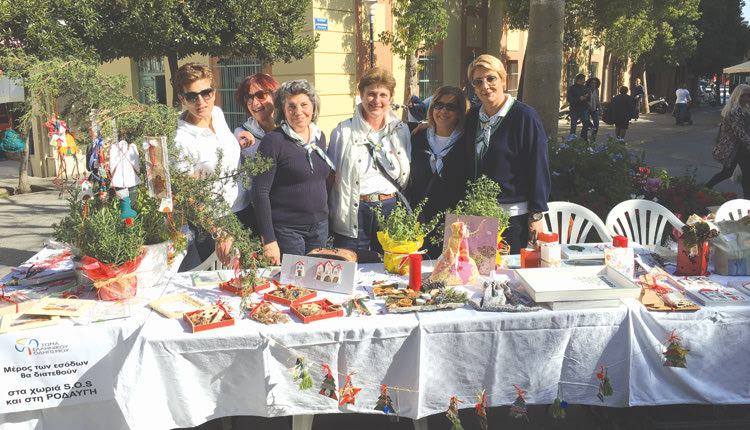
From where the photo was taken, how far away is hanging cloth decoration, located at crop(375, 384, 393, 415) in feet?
7.58

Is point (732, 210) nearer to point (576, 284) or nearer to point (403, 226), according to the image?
point (576, 284)

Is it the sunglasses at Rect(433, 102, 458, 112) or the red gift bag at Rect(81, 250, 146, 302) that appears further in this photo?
the sunglasses at Rect(433, 102, 458, 112)

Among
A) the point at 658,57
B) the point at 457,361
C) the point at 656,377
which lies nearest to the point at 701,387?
the point at 656,377

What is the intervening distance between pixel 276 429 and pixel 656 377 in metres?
1.88

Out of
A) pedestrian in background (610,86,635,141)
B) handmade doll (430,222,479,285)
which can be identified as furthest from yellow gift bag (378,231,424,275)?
pedestrian in background (610,86,635,141)

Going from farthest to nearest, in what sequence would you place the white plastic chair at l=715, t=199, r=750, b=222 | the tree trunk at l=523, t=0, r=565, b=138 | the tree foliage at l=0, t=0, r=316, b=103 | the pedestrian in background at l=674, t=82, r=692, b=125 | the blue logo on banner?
the pedestrian in background at l=674, t=82, r=692, b=125 → the blue logo on banner → the tree foliage at l=0, t=0, r=316, b=103 → the tree trunk at l=523, t=0, r=565, b=138 → the white plastic chair at l=715, t=199, r=750, b=222

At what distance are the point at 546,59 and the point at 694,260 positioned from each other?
3361mm

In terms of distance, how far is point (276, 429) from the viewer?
3.06 meters

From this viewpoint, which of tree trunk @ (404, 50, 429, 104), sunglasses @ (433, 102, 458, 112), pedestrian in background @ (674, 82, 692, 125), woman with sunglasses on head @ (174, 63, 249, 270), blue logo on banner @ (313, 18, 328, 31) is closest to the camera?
woman with sunglasses on head @ (174, 63, 249, 270)

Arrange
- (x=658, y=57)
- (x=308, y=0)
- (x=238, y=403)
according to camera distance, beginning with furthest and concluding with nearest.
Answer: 1. (x=658, y=57)
2. (x=308, y=0)
3. (x=238, y=403)

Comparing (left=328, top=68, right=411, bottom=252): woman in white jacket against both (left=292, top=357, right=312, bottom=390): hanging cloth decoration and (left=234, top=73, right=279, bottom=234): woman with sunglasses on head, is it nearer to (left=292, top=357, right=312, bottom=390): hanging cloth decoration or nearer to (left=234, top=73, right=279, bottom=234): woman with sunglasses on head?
(left=234, top=73, right=279, bottom=234): woman with sunglasses on head

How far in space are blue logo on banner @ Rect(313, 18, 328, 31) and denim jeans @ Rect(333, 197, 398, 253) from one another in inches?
285

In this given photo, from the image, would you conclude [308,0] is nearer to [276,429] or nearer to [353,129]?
[353,129]

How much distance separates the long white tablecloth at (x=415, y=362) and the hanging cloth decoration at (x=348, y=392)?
3 cm
